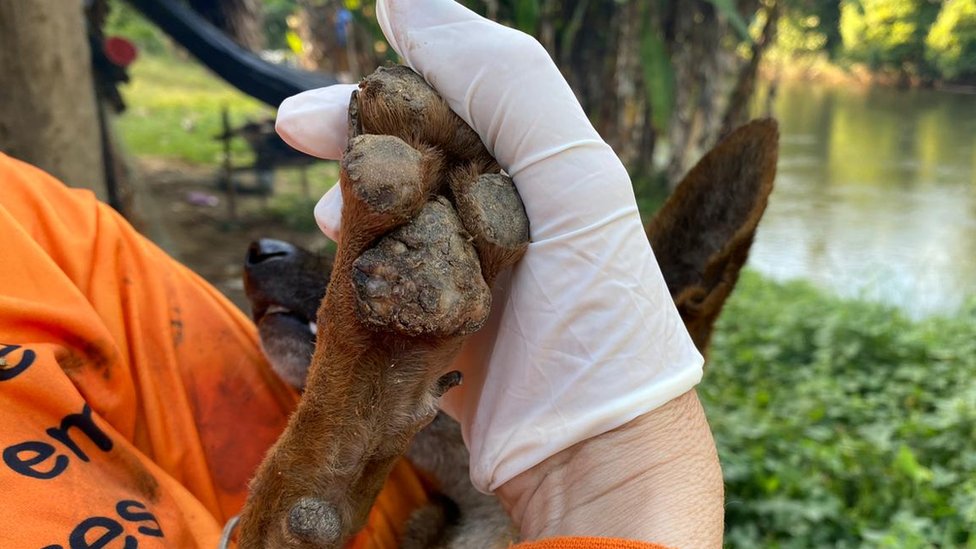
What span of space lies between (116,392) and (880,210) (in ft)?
37.5

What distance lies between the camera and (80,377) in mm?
1433

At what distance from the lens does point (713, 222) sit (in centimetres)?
193

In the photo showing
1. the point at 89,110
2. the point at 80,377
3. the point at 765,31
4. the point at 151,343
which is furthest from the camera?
the point at 765,31

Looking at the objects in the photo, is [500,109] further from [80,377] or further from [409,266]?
[80,377]

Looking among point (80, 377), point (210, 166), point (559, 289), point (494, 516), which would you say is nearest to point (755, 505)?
point (494, 516)

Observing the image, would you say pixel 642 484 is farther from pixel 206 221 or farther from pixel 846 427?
pixel 206 221

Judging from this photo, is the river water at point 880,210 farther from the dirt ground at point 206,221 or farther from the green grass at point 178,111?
the green grass at point 178,111

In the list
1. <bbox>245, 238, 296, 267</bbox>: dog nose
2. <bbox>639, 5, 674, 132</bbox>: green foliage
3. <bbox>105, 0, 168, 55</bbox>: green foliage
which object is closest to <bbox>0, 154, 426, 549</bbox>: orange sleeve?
<bbox>245, 238, 296, 267</bbox>: dog nose

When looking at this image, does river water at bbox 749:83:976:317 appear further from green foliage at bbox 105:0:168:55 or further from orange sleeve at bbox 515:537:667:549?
green foliage at bbox 105:0:168:55

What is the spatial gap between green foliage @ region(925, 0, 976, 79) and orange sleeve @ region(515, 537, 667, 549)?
2310 centimetres

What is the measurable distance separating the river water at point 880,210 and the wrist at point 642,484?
105 inches

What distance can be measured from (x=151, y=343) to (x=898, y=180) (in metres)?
13.4

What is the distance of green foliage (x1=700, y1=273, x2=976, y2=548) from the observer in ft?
8.88

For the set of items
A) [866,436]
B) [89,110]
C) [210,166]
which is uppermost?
[89,110]
